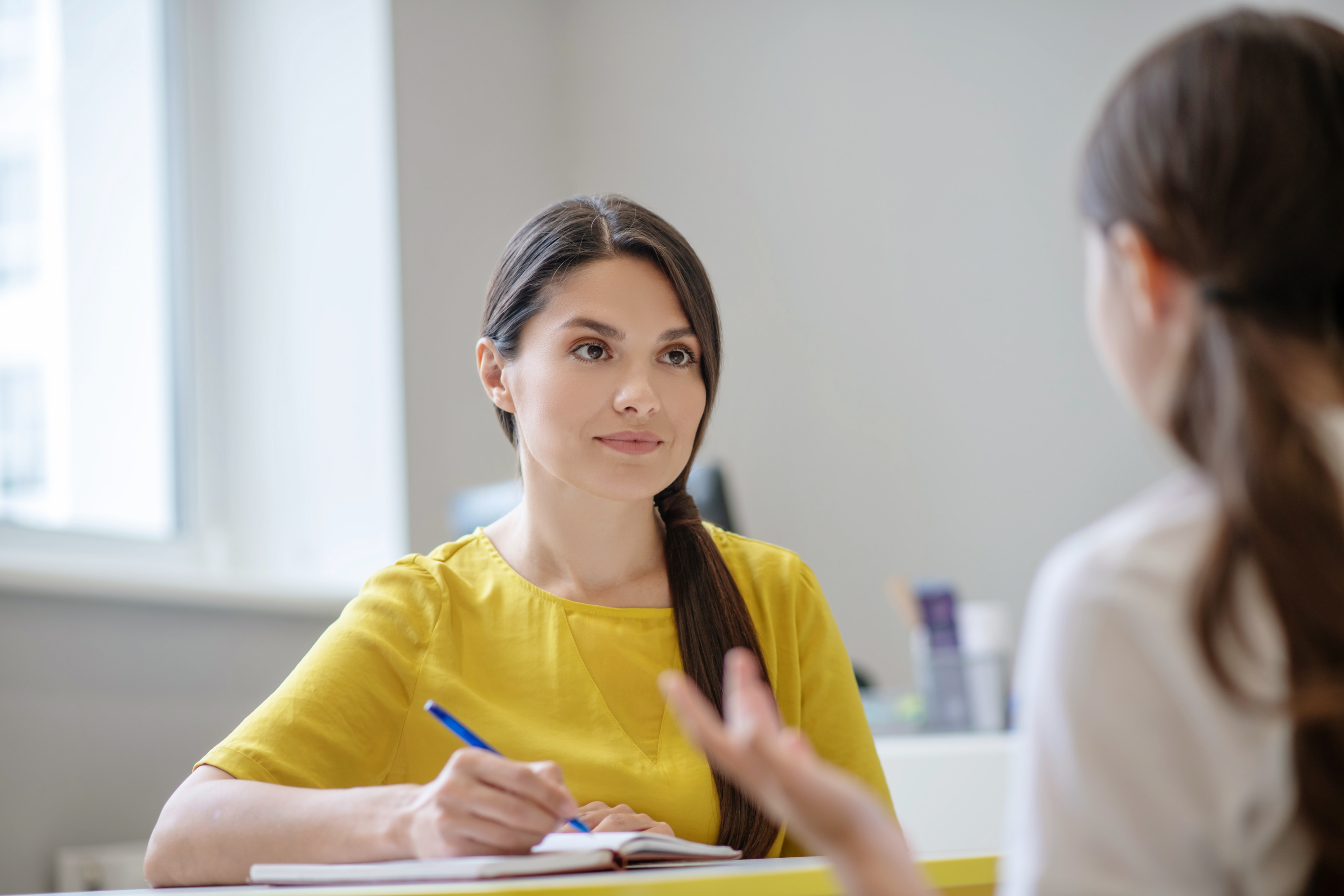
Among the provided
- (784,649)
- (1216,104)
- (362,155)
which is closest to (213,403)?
(362,155)

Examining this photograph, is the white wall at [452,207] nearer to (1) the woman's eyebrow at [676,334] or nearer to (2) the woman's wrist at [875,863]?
(1) the woman's eyebrow at [676,334]

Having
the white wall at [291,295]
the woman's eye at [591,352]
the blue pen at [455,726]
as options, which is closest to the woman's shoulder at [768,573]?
the woman's eye at [591,352]

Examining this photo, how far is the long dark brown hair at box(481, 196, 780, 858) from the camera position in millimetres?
1271

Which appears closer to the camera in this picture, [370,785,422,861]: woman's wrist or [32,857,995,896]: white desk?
[32,857,995,896]: white desk

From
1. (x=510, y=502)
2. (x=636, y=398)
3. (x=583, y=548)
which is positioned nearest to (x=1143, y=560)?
(x=636, y=398)

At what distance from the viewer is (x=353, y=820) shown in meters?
0.96

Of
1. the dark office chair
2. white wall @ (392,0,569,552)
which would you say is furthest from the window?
the dark office chair

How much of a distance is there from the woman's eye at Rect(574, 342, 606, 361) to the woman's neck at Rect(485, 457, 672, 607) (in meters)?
0.14

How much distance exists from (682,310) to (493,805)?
61cm

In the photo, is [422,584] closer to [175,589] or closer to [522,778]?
[522,778]

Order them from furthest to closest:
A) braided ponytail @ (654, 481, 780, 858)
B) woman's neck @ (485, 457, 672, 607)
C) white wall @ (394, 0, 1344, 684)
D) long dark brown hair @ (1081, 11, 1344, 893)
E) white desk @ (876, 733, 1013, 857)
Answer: white wall @ (394, 0, 1344, 684) < white desk @ (876, 733, 1013, 857) < woman's neck @ (485, 457, 672, 607) < braided ponytail @ (654, 481, 780, 858) < long dark brown hair @ (1081, 11, 1344, 893)

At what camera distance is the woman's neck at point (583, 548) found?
52.0 inches

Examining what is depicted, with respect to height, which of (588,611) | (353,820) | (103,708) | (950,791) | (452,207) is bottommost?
(950,791)

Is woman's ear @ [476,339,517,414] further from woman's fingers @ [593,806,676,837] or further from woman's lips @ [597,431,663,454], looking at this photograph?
woman's fingers @ [593,806,676,837]
